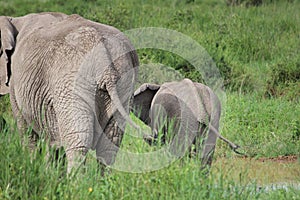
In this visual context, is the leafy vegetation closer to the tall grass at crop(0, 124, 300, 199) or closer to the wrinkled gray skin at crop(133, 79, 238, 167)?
the tall grass at crop(0, 124, 300, 199)

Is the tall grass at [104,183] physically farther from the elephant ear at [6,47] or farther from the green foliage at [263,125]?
the green foliage at [263,125]

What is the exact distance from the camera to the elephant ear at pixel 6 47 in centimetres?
558

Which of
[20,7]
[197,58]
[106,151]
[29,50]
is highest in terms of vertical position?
[29,50]

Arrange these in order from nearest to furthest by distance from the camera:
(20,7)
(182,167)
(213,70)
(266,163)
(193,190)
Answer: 1. (193,190)
2. (182,167)
3. (266,163)
4. (213,70)
5. (20,7)

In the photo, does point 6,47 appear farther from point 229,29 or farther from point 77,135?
point 229,29

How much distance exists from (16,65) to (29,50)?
0.76ft

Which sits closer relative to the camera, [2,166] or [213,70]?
[2,166]

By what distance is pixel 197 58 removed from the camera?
10000 millimetres

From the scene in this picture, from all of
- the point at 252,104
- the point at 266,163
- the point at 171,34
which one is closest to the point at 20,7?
the point at 171,34

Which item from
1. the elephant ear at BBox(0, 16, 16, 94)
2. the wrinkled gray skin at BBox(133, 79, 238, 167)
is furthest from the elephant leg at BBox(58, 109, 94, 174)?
the wrinkled gray skin at BBox(133, 79, 238, 167)

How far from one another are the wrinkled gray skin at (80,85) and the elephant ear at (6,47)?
402 mm

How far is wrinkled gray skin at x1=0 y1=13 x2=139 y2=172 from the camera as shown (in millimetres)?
4781

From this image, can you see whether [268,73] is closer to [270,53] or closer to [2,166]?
[270,53]

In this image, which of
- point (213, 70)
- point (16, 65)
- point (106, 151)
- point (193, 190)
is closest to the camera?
point (193, 190)
